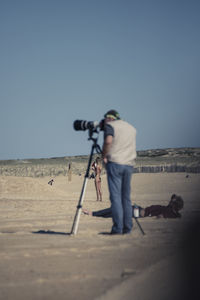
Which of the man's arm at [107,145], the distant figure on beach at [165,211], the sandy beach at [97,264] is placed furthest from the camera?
the distant figure on beach at [165,211]

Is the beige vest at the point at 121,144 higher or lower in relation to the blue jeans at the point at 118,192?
higher

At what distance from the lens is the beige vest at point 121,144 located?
610 cm

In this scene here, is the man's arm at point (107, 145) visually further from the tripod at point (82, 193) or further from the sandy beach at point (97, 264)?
the sandy beach at point (97, 264)

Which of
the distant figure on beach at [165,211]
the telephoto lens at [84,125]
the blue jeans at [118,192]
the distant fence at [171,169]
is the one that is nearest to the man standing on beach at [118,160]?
the blue jeans at [118,192]

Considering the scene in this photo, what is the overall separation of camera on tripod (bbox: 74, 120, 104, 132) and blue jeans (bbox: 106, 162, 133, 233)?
2.02ft

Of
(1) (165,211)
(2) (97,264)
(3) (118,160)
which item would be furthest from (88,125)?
(1) (165,211)

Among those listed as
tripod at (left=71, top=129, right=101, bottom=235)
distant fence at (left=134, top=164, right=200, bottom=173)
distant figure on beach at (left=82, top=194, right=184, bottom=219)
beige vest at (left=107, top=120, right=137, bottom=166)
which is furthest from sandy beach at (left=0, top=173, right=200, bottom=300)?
distant fence at (left=134, top=164, right=200, bottom=173)

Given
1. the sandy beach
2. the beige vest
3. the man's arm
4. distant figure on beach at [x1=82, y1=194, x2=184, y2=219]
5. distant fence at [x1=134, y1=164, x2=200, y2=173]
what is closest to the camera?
the sandy beach

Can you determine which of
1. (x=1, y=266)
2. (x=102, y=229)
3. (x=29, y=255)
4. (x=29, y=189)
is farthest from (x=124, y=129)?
(x=29, y=189)

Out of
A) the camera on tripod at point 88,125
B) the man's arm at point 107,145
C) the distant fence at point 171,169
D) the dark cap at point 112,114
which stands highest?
the dark cap at point 112,114

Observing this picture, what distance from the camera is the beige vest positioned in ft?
20.0

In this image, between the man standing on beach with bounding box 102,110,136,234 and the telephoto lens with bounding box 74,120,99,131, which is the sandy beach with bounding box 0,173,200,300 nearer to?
the man standing on beach with bounding box 102,110,136,234

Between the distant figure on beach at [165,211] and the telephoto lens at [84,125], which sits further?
the distant figure on beach at [165,211]

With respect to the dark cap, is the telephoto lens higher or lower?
lower
